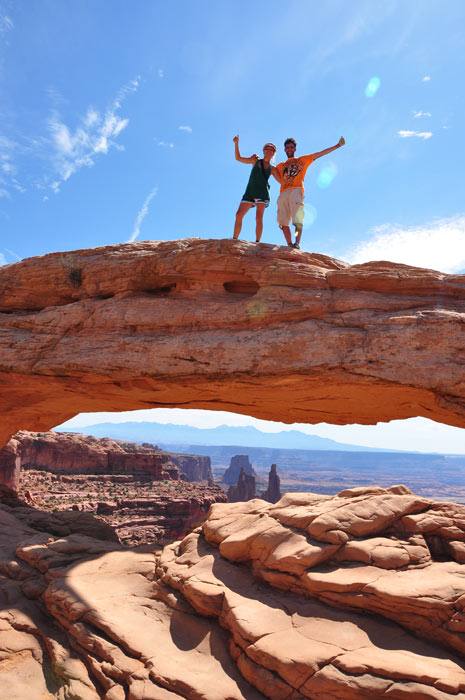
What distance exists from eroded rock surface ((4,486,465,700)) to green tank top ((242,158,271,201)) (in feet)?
28.9

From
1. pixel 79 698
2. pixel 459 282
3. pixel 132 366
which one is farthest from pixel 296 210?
pixel 79 698

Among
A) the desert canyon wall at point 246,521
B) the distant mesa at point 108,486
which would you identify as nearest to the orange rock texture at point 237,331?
the desert canyon wall at point 246,521

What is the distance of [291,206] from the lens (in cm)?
1332

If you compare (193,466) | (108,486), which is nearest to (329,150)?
(108,486)

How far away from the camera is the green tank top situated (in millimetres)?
13383

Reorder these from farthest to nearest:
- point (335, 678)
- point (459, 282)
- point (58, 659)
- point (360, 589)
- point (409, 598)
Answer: point (459, 282) → point (58, 659) → point (360, 589) → point (409, 598) → point (335, 678)

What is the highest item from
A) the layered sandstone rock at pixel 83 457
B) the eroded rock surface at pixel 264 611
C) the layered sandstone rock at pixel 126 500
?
the eroded rock surface at pixel 264 611

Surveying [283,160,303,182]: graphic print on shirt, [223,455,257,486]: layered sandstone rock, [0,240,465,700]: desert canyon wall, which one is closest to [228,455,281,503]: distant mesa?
[223,455,257,486]: layered sandstone rock

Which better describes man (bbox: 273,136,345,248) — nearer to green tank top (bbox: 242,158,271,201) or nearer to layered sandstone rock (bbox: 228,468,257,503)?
green tank top (bbox: 242,158,271,201)

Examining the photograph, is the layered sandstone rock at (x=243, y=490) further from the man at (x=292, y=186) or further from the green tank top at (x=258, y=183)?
the green tank top at (x=258, y=183)

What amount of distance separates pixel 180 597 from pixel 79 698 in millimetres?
2963

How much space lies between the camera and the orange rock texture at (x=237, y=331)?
1188cm

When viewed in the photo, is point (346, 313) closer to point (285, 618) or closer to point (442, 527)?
point (442, 527)

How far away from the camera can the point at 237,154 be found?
13953 mm
